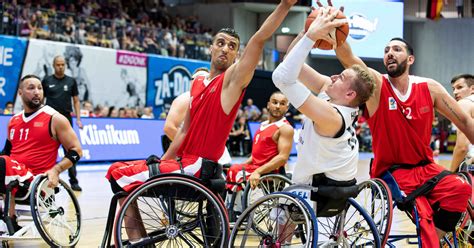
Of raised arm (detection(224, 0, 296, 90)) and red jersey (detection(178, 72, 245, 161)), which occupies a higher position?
raised arm (detection(224, 0, 296, 90))

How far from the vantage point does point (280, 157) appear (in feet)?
23.9

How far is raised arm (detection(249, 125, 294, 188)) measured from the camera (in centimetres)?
681

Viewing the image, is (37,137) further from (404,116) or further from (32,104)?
(404,116)

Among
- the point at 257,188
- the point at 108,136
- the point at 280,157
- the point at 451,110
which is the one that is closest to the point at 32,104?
the point at 257,188

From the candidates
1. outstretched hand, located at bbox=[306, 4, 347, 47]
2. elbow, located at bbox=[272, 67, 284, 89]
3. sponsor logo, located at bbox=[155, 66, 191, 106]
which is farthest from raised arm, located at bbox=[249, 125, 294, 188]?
sponsor logo, located at bbox=[155, 66, 191, 106]

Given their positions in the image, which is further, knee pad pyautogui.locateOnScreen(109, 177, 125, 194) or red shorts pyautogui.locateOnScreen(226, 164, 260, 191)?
red shorts pyautogui.locateOnScreen(226, 164, 260, 191)

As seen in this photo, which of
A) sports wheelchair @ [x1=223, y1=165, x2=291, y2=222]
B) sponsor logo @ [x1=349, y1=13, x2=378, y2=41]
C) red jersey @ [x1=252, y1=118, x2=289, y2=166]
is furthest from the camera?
sponsor logo @ [x1=349, y1=13, x2=378, y2=41]

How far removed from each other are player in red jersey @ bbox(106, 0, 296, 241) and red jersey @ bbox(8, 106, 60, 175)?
5.59 feet

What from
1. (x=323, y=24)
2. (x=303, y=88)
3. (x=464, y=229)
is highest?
(x=323, y=24)

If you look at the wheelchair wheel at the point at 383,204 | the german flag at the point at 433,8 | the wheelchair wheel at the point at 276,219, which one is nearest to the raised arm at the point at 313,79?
the wheelchair wheel at the point at 383,204

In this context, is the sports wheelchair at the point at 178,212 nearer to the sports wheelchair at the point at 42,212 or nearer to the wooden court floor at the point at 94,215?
the sports wheelchair at the point at 42,212

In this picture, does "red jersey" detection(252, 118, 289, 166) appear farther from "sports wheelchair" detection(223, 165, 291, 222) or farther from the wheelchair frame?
the wheelchair frame

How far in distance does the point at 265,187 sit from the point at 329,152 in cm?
292

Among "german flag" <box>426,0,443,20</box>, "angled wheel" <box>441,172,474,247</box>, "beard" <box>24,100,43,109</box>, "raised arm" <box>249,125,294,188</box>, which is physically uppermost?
"german flag" <box>426,0,443,20</box>
